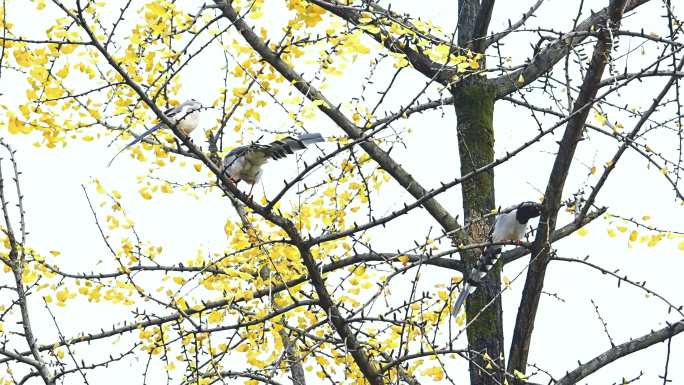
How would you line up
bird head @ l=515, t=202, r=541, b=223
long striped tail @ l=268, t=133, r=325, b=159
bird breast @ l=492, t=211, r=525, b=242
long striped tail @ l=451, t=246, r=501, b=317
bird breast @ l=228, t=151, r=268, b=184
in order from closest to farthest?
long striped tail @ l=268, t=133, r=325, b=159 < bird breast @ l=228, t=151, r=268, b=184 < long striped tail @ l=451, t=246, r=501, b=317 < bird head @ l=515, t=202, r=541, b=223 < bird breast @ l=492, t=211, r=525, b=242

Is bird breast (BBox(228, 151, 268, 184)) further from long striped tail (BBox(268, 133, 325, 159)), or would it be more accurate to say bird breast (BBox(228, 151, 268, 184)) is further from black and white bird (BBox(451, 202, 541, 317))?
black and white bird (BBox(451, 202, 541, 317))

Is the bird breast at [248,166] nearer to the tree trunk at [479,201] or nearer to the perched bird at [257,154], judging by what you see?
the perched bird at [257,154]

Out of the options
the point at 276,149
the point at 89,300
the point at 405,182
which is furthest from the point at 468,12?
the point at 89,300

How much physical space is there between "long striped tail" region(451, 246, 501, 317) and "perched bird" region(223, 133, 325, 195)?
1537 millimetres

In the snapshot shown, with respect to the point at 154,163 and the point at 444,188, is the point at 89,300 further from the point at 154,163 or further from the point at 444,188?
the point at 444,188

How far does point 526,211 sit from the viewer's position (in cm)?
584

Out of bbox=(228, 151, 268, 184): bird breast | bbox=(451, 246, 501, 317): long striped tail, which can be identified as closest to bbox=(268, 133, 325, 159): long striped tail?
bbox=(228, 151, 268, 184): bird breast

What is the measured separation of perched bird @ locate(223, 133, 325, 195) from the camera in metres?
4.14

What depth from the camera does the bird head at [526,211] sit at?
5.80 meters

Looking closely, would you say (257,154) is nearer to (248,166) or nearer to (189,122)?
(248,166)

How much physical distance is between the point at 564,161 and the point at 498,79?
198cm

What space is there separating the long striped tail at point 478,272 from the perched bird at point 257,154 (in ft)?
5.04

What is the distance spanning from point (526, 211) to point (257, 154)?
6.76ft

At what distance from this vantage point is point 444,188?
13.2 feet
